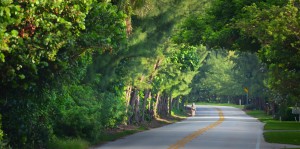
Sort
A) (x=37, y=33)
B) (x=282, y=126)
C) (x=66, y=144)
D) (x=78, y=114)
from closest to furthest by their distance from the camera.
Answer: (x=37, y=33) < (x=66, y=144) < (x=78, y=114) < (x=282, y=126)

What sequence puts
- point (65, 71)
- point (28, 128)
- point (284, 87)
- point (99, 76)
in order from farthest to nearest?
point (99, 76) < point (284, 87) < point (28, 128) < point (65, 71)

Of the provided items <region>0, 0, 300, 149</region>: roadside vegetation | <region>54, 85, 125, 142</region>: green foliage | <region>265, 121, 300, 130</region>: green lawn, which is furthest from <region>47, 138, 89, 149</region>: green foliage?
<region>265, 121, 300, 130</region>: green lawn

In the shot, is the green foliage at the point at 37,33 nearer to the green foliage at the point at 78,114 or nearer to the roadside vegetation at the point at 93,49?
the roadside vegetation at the point at 93,49

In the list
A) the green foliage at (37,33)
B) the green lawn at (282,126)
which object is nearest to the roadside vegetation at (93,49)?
the green foliage at (37,33)

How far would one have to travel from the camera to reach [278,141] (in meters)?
31.4

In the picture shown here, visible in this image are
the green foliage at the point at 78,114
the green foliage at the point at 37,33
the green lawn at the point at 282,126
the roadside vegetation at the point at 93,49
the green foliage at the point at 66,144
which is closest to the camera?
the green foliage at the point at 37,33

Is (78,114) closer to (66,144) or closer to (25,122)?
(66,144)

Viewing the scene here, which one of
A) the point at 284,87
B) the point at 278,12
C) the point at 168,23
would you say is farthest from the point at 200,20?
the point at 278,12

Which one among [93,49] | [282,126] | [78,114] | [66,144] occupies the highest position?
[93,49]

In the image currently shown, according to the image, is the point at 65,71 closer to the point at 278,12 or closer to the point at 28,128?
the point at 28,128

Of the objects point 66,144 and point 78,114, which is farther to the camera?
point 78,114

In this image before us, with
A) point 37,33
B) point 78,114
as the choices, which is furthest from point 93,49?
point 78,114

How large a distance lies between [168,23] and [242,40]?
3267mm

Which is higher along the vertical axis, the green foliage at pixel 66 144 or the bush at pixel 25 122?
the bush at pixel 25 122
